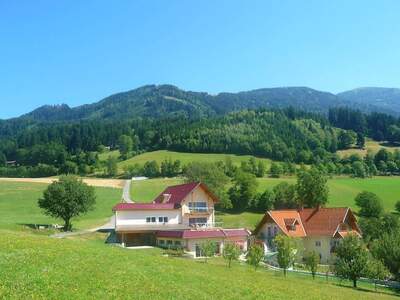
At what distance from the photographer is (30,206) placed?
99.5m

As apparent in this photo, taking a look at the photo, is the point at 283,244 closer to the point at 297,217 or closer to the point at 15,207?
the point at 297,217

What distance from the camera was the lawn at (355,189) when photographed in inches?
4518

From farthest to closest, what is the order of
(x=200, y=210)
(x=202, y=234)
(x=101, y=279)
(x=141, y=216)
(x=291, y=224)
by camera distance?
1. (x=200, y=210)
2. (x=291, y=224)
3. (x=141, y=216)
4. (x=202, y=234)
5. (x=101, y=279)

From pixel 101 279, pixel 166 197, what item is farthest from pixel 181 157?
pixel 101 279

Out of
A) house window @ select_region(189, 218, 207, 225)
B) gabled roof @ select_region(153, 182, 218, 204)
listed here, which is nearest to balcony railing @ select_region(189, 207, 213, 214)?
house window @ select_region(189, 218, 207, 225)

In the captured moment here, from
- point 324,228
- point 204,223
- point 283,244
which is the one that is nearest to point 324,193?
point 324,228

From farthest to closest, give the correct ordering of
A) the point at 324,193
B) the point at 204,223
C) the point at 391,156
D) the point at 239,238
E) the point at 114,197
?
the point at 391,156 < the point at 114,197 < the point at 324,193 < the point at 204,223 < the point at 239,238

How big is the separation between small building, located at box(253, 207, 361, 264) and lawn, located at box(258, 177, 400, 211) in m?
35.6

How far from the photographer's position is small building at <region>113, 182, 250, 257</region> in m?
66.4

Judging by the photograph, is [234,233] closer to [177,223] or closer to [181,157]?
[177,223]

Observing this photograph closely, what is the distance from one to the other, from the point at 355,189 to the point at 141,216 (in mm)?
77738

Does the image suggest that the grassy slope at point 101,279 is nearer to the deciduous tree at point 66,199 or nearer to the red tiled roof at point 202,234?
the red tiled roof at point 202,234

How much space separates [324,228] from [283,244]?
2679 cm

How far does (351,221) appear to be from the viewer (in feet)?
250
